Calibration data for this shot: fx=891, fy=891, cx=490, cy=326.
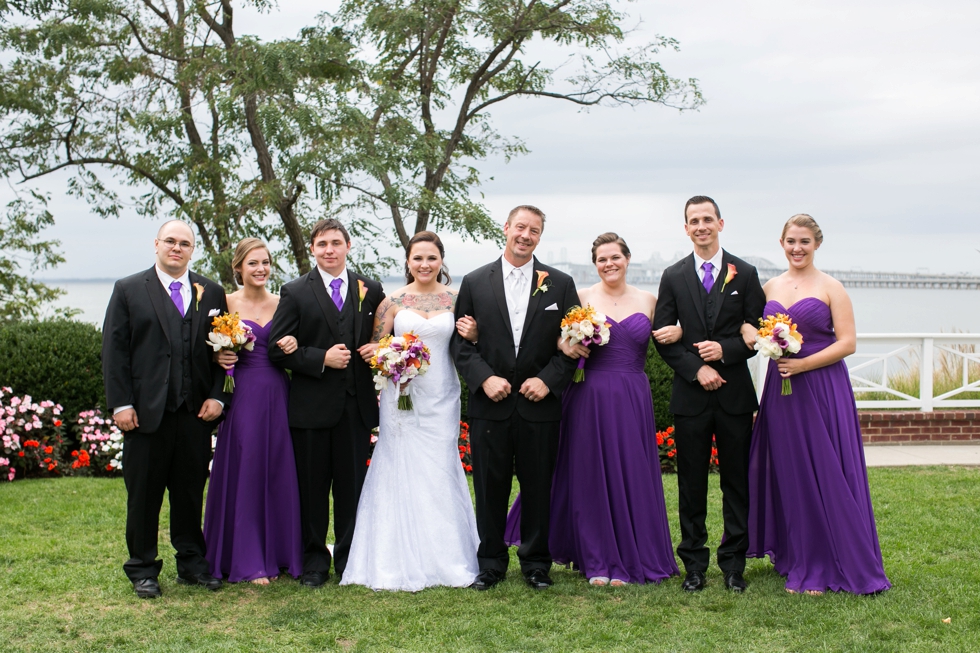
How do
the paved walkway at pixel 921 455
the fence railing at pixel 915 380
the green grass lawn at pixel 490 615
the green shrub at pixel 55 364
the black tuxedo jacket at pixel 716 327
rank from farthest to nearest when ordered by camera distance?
the fence railing at pixel 915 380 → the paved walkway at pixel 921 455 → the green shrub at pixel 55 364 → the black tuxedo jacket at pixel 716 327 → the green grass lawn at pixel 490 615

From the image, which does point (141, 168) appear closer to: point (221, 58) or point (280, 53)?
point (221, 58)

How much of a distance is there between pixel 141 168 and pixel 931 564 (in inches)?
456

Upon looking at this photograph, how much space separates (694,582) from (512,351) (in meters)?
1.87

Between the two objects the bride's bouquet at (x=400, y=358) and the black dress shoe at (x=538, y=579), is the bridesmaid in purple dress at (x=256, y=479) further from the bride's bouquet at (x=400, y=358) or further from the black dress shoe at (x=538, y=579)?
the black dress shoe at (x=538, y=579)

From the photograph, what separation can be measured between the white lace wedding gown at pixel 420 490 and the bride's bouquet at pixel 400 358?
32cm

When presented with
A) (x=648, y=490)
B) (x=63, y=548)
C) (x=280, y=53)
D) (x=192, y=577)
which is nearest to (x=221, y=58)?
(x=280, y=53)

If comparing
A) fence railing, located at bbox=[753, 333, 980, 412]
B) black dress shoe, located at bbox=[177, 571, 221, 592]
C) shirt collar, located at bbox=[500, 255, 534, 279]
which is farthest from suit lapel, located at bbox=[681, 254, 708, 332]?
fence railing, located at bbox=[753, 333, 980, 412]

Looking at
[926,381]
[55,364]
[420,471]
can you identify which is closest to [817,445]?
[420,471]

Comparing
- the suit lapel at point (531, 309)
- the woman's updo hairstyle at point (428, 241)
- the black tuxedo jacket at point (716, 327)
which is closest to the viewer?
the black tuxedo jacket at point (716, 327)

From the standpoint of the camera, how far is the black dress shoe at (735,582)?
562 centimetres

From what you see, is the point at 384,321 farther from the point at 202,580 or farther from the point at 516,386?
the point at 202,580

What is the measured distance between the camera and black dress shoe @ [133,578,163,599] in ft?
18.5

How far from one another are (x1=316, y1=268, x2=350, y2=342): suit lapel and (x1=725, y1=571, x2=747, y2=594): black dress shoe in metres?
2.96

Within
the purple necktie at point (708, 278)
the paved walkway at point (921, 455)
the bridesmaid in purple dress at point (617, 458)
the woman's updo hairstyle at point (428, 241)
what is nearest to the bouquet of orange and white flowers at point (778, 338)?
the purple necktie at point (708, 278)
